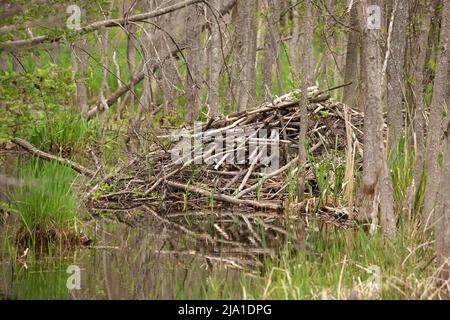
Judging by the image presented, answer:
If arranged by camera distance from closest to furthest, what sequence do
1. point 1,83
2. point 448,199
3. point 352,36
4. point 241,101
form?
point 448,199 → point 1,83 → point 352,36 → point 241,101

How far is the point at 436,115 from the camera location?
7508 millimetres

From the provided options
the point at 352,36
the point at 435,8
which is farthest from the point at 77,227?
the point at 352,36

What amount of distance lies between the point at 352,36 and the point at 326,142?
233cm

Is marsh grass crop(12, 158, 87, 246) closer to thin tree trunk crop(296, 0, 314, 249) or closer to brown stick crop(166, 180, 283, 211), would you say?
brown stick crop(166, 180, 283, 211)

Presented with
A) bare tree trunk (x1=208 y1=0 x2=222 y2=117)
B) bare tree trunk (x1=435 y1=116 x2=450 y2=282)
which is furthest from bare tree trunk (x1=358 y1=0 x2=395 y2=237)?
bare tree trunk (x1=208 y1=0 x2=222 y2=117)

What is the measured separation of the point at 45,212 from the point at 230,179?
3.32m

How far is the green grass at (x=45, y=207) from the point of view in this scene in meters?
8.86

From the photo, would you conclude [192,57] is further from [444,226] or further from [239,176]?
[444,226]

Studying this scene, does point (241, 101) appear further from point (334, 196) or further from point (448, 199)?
point (448, 199)

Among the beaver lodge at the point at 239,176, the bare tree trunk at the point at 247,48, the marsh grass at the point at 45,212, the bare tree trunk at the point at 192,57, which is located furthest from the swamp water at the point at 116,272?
the bare tree trunk at the point at 247,48

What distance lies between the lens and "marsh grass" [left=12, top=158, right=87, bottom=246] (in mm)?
8859

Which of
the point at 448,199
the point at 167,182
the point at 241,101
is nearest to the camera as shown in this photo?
the point at 448,199

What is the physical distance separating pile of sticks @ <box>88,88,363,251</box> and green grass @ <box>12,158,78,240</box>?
1562mm

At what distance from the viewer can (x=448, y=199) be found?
262 inches
